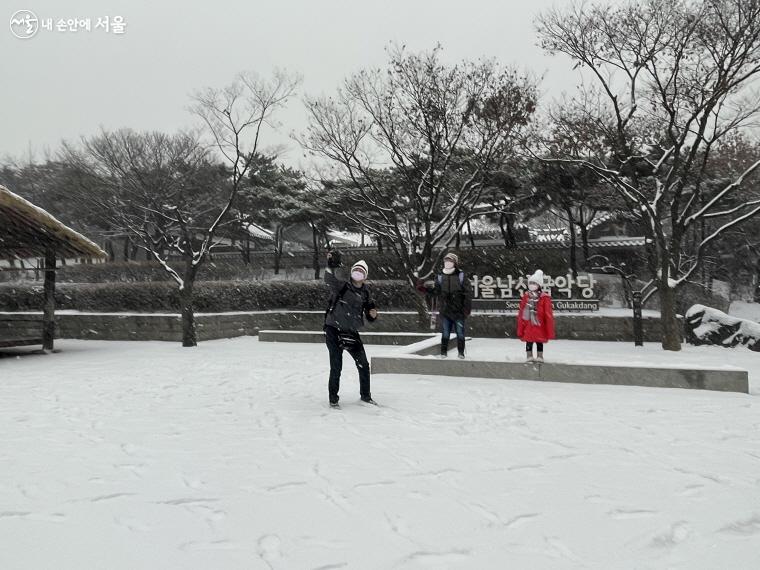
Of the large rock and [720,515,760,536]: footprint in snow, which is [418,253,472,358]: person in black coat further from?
the large rock

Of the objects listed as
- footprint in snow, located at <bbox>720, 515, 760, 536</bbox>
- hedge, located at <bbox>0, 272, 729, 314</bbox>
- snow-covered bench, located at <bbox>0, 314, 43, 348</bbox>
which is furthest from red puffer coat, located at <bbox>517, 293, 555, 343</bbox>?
snow-covered bench, located at <bbox>0, 314, 43, 348</bbox>

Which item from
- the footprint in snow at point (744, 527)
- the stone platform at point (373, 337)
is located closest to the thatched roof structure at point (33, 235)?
the stone platform at point (373, 337)

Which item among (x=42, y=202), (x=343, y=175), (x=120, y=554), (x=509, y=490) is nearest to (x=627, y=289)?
(x=343, y=175)

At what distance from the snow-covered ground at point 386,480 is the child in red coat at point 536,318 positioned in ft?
3.08

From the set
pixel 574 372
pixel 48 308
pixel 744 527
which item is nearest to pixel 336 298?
pixel 574 372

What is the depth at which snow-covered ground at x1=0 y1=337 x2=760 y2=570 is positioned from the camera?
9.30 ft

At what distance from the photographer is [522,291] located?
17.0 meters

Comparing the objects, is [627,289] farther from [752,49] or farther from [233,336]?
[233,336]

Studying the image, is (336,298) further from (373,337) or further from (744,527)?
(373,337)

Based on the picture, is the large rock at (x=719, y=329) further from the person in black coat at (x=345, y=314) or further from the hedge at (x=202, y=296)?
the person in black coat at (x=345, y=314)

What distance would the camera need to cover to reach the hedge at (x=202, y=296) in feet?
60.2

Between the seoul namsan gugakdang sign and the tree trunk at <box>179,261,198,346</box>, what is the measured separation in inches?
333

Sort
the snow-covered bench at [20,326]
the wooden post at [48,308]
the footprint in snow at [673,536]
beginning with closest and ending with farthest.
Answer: the footprint in snow at [673,536] → the wooden post at [48,308] → the snow-covered bench at [20,326]

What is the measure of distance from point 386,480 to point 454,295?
5.36m
